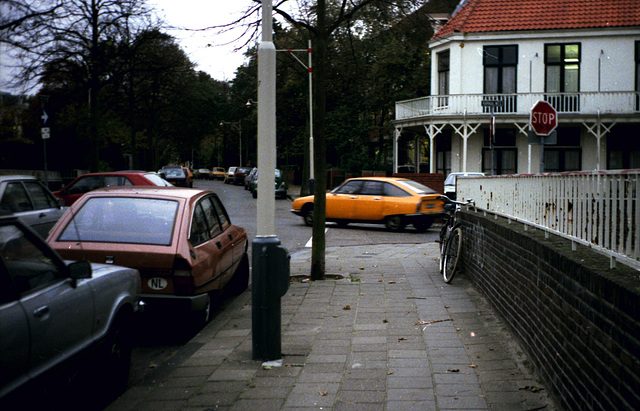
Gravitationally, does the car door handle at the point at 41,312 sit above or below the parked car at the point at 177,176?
below

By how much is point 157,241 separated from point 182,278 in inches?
21.2

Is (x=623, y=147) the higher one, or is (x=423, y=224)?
(x=623, y=147)

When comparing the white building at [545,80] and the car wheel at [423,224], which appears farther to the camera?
the white building at [545,80]

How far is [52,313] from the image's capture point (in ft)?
14.1

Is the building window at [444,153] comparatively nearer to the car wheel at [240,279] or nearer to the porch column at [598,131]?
the porch column at [598,131]

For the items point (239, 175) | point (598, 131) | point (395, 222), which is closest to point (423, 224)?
point (395, 222)

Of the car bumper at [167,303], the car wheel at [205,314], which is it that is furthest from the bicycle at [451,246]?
the car bumper at [167,303]

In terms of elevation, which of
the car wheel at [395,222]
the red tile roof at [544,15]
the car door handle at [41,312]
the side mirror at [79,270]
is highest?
the red tile roof at [544,15]

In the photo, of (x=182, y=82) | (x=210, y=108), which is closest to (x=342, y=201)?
(x=182, y=82)

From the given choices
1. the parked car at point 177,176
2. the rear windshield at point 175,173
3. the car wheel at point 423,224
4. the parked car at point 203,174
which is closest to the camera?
the car wheel at point 423,224

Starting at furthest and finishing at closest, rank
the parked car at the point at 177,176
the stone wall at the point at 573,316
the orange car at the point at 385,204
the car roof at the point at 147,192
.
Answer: the parked car at the point at 177,176 < the orange car at the point at 385,204 < the car roof at the point at 147,192 < the stone wall at the point at 573,316

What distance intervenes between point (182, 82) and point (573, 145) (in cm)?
2112

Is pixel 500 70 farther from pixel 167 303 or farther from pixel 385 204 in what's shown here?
pixel 167 303

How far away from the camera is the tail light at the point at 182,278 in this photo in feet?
23.1
